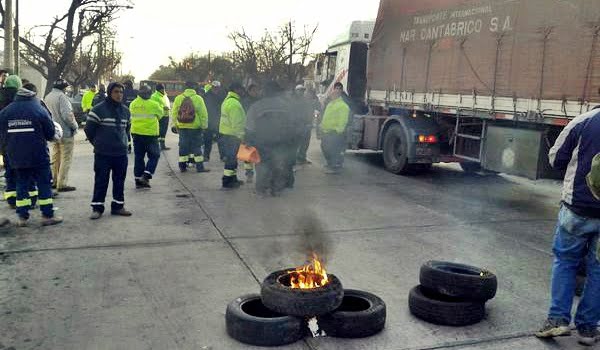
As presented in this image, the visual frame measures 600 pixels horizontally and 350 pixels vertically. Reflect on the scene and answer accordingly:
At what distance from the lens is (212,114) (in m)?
13.0

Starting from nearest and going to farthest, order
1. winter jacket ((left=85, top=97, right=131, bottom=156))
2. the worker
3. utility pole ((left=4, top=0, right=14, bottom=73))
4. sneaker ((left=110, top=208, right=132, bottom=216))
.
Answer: winter jacket ((left=85, top=97, right=131, bottom=156))
sneaker ((left=110, top=208, right=132, bottom=216))
the worker
utility pole ((left=4, top=0, right=14, bottom=73))

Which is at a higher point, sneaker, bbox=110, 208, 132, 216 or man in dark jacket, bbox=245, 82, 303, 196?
man in dark jacket, bbox=245, 82, 303, 196

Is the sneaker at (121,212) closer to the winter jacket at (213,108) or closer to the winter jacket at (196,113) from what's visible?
the winter jacket at (196,113)

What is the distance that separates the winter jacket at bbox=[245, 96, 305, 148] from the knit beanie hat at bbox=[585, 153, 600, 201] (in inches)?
220

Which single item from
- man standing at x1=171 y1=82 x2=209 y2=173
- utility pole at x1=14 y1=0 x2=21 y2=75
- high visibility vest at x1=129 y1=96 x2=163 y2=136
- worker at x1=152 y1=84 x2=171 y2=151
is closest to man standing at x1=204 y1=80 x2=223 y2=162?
worker at x1=152 y1=84 x2=171 y2=151

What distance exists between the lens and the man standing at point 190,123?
10594 millimetres

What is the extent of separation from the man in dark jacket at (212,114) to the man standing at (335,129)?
8.98ft

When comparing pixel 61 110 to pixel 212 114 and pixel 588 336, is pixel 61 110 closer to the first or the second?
pixel 212 114

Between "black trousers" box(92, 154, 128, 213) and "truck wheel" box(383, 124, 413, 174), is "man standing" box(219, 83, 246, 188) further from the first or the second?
"truck wheel" box(383, 124, 413, 174)

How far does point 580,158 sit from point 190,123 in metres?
8.04

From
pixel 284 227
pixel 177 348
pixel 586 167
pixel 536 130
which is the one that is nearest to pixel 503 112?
pixel 536 130

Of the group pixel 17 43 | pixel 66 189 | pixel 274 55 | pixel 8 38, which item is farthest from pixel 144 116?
pixel 274 55

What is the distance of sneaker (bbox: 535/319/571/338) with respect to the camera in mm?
3807

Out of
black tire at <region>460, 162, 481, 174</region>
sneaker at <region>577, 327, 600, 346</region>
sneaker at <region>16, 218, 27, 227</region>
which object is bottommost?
sneaker at <region>16, 218, 27, 227</region>
